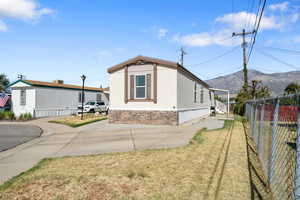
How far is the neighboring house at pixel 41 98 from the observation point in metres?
21.2

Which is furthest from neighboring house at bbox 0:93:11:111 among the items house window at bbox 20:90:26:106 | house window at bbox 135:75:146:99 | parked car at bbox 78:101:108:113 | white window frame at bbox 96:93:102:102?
house window at bbox 135:75:146:99

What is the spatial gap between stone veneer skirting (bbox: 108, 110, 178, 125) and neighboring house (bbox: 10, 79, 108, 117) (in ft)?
28.8

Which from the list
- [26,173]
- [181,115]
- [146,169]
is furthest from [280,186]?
[181,115]

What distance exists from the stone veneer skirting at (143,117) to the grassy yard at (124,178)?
6935 millimetres

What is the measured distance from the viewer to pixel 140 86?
14.2m

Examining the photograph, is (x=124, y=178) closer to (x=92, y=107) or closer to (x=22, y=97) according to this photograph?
(x=92, y=107)

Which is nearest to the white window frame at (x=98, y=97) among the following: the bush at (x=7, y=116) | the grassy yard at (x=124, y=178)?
the bush at (x=7, y=116)

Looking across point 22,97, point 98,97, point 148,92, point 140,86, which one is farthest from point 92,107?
point 148,92

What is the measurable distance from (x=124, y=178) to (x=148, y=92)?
9.67m

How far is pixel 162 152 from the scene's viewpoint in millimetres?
6680

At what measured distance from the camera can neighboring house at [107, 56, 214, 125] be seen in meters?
13.4

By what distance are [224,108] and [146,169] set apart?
31101 mm

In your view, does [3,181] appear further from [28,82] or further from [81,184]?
[28,82]

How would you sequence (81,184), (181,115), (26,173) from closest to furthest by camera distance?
1. (81,184)
2. (26,173)
3. (181,115)
